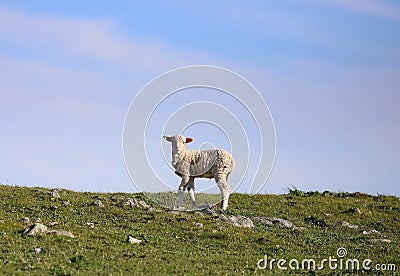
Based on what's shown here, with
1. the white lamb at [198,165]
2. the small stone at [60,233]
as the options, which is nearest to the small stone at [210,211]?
the white lamb at [198,165]

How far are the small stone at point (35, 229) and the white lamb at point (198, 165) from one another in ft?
35.8

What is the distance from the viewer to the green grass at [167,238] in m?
19.6

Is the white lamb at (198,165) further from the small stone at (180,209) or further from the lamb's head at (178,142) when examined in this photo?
the small stone at (180,209)

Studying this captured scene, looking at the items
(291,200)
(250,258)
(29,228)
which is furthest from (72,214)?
(291,200)

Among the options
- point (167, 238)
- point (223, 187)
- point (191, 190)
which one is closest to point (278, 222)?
point (223, 187)

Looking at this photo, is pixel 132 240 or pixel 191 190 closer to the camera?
pixel 132 240

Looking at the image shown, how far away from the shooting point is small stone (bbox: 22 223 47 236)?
904 inches

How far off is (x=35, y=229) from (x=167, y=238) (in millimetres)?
4629

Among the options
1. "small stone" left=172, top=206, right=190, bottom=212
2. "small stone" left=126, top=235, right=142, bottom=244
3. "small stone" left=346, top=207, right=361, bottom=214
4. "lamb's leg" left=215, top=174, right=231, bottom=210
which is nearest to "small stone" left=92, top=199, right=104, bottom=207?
"small stone" left=172, top=206, right=190, bottom=212

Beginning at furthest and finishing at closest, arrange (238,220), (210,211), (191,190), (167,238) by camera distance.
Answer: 1. (191,190)
2. (210,211)
3. (238,220)
4. (167,238)

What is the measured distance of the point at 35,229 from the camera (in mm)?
23109

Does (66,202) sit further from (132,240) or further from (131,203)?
(132,240)

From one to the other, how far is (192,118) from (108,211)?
5762 mm

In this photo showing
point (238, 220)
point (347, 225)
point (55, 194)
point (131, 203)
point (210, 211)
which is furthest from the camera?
point (347, 225)
